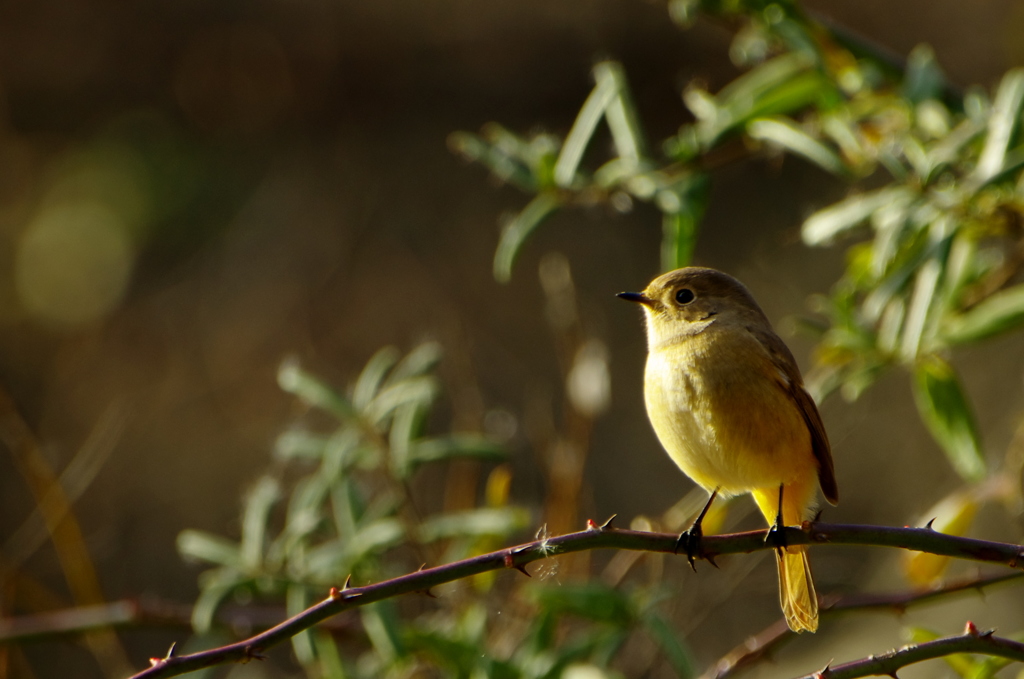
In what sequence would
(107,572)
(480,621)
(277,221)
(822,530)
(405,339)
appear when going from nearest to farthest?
(822,530), (480,621), (107,572), (405,339), (277,221)

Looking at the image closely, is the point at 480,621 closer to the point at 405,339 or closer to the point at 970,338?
the point at 970,338

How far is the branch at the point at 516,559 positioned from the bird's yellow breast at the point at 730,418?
3.34ft

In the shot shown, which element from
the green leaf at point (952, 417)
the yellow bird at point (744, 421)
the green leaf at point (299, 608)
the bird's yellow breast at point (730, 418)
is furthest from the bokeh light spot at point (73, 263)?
the green leaf at point (952, 417)

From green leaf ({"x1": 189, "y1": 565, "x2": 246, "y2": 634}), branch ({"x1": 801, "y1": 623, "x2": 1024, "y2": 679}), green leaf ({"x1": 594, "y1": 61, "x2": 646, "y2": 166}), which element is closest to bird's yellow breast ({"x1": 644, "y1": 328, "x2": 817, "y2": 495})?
→ green leaf ({"x1": 594, "y1": 61, "x2": 646, "y2": 166})

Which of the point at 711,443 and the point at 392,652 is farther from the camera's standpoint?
the point at 392,652

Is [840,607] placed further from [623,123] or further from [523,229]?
[623,123]

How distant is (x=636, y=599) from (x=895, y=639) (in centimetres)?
306

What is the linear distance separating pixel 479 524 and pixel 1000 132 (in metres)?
2.08

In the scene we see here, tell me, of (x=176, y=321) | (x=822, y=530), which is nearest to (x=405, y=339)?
(x=176, y=321)

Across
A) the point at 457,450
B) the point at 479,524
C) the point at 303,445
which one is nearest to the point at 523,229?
the point at 457,450

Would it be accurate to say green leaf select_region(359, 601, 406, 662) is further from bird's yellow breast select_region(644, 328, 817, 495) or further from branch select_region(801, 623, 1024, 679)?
branch select_region(801, 623, 1024, 679)

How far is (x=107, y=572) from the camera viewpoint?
7.60m

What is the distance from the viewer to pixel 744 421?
3.26 meters

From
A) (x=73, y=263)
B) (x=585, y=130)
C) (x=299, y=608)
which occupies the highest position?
(x=73, y=263)
